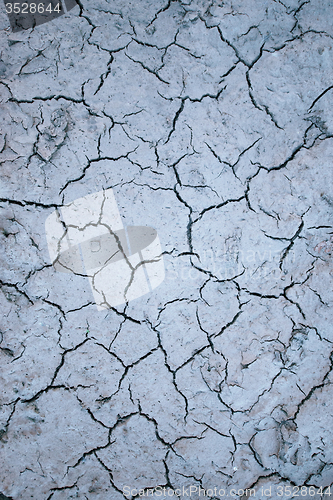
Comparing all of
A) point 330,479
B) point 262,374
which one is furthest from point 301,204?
point 330,479

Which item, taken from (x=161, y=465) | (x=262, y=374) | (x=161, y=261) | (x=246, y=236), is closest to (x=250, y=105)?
(x=246, y=236)

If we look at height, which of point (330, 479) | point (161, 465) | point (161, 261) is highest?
point (161, 261)

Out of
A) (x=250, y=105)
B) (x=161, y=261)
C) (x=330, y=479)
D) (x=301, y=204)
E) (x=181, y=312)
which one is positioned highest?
(x=250, y=105)

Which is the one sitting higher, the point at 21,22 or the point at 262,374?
the point at 21,22

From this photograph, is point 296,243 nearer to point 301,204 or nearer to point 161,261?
point 301,204

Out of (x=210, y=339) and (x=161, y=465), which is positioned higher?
(x=210, y=339)

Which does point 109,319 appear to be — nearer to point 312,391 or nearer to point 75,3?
point 312,391
